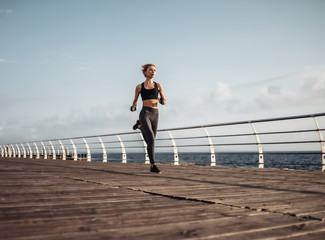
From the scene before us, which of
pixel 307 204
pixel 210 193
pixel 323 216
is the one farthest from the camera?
pixel 210 193

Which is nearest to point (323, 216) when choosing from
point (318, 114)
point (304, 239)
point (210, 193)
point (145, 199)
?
point (304, 239)

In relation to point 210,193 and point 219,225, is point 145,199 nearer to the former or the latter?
point 210,193

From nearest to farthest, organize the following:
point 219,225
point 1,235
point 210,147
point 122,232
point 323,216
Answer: point 1,235
point 122,232
point 219,225
point 323,216
point 210,147

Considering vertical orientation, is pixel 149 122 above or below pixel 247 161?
above

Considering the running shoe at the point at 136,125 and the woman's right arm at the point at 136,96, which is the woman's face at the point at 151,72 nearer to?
the woman's right arm at the point at 136,96

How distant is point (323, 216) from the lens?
2.16 meters

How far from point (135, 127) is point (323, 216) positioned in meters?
4.07

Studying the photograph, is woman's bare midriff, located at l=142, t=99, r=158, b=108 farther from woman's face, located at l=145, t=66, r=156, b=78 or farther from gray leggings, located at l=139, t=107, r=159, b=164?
woman's face, located at l=145, t=66, r=156, b=78

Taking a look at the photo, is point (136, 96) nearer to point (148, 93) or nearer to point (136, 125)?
point (148, 93)

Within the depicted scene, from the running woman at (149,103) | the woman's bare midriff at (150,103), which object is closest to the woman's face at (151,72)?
the running woman at (149,103)

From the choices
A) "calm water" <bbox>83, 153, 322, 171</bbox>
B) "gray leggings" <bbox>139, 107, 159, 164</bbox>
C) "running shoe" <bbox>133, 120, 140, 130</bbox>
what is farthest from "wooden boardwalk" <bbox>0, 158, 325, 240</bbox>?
"running shoe" <bbox>133, 120, 140, 130</bbox>

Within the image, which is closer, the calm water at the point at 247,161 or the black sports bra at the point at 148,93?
the black sports bra at the point at 148,93

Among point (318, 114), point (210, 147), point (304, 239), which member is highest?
point (318, 114)

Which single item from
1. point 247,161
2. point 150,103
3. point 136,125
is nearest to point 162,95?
point 150,103
